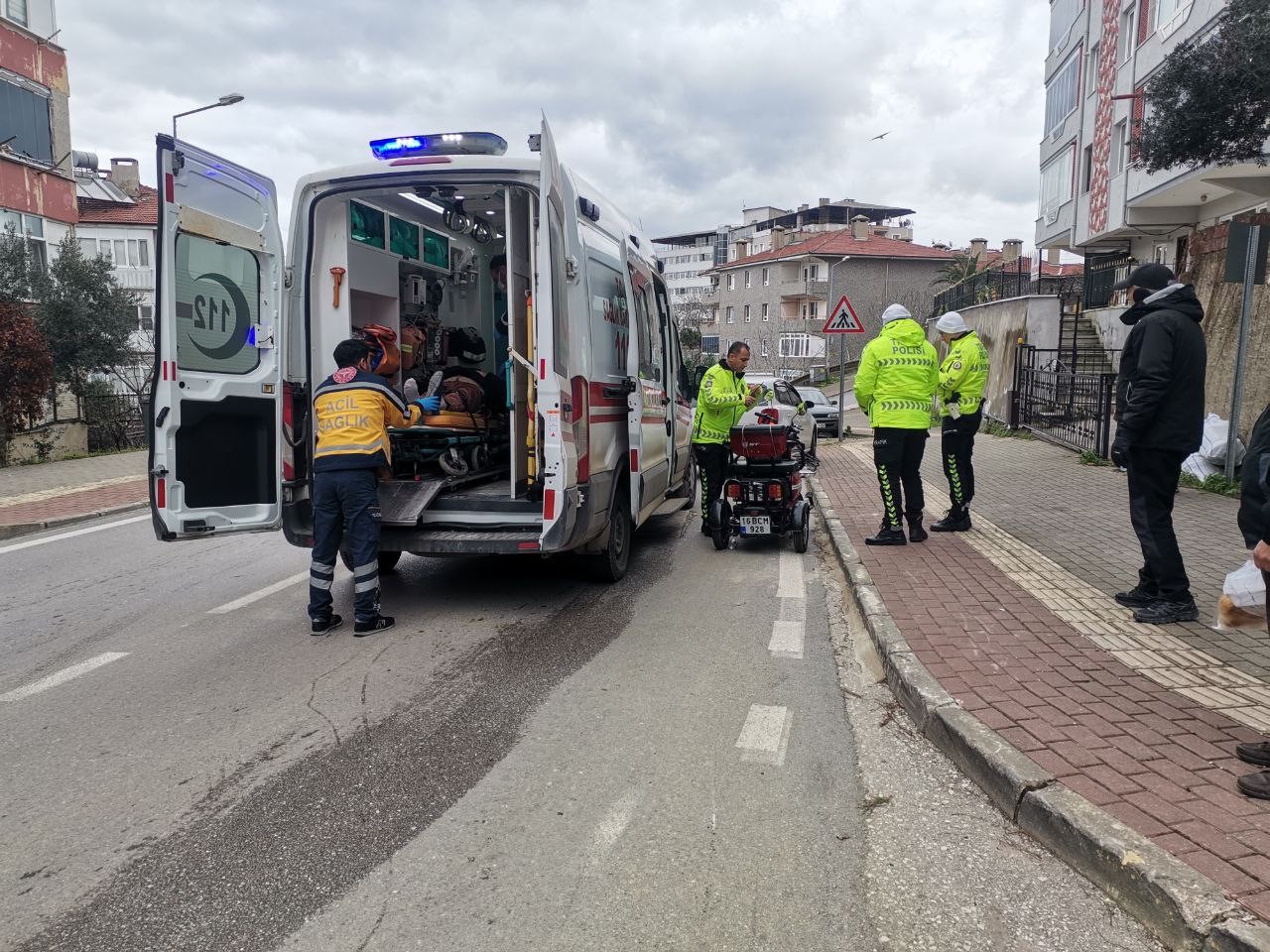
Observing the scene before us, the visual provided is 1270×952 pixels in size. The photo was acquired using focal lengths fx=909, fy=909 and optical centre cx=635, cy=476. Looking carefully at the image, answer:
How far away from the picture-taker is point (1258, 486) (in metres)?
3.21

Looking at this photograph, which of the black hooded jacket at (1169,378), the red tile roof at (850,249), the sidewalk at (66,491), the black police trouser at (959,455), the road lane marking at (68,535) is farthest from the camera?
the red tile roof at (850,249)

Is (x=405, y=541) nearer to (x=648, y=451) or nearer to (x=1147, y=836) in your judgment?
(x=648, y=451)

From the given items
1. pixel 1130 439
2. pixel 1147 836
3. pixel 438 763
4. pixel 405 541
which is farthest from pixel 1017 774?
pixel 405 541

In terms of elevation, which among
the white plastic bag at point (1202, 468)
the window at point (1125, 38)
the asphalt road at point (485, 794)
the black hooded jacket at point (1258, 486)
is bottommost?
the asphalt road at point (485, 794)

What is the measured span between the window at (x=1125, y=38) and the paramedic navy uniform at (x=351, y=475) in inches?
965

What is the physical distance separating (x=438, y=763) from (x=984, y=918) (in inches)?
85.6

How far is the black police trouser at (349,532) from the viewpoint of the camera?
5.66 metres

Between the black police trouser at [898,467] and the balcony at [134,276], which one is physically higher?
the balcony at [134,276]

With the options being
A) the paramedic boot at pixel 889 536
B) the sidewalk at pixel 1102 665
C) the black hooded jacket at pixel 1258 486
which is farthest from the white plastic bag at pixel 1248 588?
the paramedic boot at pixel 889 536

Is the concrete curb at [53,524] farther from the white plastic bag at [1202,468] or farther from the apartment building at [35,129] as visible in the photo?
the white plastic bag at [1202,468]

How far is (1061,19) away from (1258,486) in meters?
32.8

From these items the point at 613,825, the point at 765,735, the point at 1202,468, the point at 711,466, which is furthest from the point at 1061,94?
the point at 613,825

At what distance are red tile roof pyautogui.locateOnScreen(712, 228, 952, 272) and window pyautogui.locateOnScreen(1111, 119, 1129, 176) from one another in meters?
32.6

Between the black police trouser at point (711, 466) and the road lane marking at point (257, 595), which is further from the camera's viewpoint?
the black police trouser at point (711, 466)
